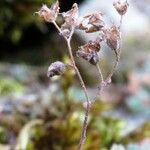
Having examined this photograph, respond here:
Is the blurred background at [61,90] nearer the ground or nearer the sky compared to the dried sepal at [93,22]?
nearer the sky

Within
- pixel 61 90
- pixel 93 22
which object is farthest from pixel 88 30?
pixel 61 90

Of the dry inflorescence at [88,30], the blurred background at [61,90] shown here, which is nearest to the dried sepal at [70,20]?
the dry inflorescence at [88,30]

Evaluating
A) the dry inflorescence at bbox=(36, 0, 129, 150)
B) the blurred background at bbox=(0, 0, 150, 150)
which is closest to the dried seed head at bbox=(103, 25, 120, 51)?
the dry inflorescence at bbox=(36, 0, 129, 150)

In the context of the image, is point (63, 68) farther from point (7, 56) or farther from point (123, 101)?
point (7, 56)

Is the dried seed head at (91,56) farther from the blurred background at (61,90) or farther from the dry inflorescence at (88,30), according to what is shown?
the blurred background at (61,90)

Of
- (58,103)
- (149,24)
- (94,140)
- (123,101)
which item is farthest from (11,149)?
(149,24)

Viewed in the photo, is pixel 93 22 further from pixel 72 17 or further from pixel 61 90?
pixel 61 90

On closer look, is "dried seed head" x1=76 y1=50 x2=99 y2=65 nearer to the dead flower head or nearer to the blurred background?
the dead flower head
